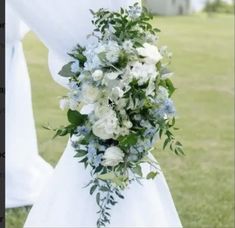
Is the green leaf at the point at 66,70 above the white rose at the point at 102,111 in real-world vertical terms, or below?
above

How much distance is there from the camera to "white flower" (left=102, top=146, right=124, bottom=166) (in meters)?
2.27

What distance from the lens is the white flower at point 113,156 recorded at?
2.27 metres

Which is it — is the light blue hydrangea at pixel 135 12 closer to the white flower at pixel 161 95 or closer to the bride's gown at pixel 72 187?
the bride's gown at pixel 72 187

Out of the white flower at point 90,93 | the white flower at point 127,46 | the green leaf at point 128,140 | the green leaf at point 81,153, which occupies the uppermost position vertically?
the white flower at point 127,46

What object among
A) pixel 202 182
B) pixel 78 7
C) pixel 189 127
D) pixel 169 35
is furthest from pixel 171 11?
pixel 78 7

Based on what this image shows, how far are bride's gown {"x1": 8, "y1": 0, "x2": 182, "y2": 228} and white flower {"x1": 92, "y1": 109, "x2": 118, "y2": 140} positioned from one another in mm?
408

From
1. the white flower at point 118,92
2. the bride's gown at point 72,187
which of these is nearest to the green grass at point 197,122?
the bride's gown at point 72,187

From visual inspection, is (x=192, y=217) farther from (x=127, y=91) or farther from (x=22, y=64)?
(x=127, y=91)

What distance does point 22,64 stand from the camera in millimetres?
4035

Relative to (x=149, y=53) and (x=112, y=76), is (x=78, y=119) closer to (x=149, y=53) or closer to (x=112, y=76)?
(x=112, y=76)

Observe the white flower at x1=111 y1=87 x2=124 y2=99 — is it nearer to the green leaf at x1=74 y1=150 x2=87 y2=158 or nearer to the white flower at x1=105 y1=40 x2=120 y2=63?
the white flower at x1=105 y1=40 x2=120 y2=63

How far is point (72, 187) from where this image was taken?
2641 millimetres

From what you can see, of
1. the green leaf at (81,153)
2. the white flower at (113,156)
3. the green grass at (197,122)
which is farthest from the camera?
the green grass at (197,122)

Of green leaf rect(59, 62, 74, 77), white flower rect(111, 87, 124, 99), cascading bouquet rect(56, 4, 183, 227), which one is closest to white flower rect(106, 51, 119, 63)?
cascading bouquet rect(56, 4, 183, 227)
